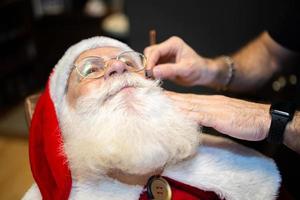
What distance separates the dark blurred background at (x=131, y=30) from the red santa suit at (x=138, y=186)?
21cm

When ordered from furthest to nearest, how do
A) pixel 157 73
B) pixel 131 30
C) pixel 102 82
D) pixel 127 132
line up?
pixel 131 30 < pixel 157 73 < pixel 102 82 < pixel 127 132

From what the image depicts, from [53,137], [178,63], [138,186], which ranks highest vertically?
[178,63]

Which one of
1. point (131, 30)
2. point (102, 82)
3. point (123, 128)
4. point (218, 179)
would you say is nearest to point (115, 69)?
point (102, 82)

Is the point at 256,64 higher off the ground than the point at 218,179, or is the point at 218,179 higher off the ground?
the point at 256,64

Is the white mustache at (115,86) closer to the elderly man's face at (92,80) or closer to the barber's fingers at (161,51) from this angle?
the elderly man's face at (92,80)

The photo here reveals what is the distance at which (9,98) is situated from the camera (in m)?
3.19

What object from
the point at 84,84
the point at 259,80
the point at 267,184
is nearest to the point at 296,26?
the point at 259,80

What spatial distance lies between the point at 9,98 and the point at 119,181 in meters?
2.45

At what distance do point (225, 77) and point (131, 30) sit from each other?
28.0 inches

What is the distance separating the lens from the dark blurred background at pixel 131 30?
62.7 inches

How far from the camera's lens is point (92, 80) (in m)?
1.01

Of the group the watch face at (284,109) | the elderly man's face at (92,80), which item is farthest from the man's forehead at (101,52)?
the watch face at (284,109)

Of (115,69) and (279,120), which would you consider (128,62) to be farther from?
(279,120)

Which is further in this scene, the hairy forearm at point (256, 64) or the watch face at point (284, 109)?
the hairy forearm at point (256, 64)
